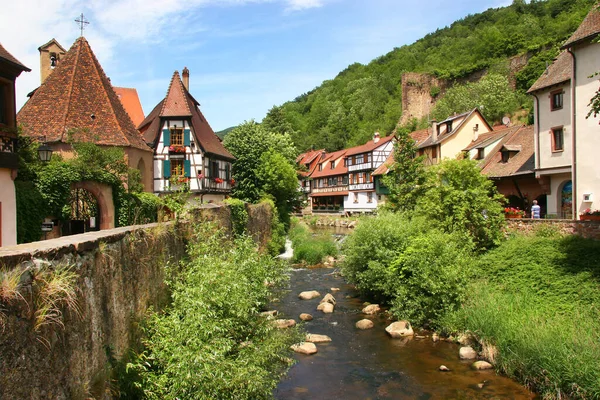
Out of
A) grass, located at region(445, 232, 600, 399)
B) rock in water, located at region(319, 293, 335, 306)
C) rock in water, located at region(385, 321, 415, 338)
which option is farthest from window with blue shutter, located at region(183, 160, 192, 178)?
grass, located at region(445, 232, 600, 399)

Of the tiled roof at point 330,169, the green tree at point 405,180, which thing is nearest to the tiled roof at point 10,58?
the green tree at point 405,180

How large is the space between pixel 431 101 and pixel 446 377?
232 feet

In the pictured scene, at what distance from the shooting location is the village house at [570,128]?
20.2 meters

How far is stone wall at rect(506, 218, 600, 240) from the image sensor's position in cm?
1814

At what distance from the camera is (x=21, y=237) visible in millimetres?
14164

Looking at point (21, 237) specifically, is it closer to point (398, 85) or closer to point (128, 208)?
point (128, 208)

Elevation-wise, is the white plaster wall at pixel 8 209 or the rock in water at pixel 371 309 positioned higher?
the white plaster wall at pixel 8 209

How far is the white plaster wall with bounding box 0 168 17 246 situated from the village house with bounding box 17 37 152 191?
743 centimetres

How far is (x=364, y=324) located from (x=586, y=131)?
13.0 meters

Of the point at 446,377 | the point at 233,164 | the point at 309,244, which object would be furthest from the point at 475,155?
the point at 446,377

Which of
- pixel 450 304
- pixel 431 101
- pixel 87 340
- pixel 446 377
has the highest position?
pixel 431 101

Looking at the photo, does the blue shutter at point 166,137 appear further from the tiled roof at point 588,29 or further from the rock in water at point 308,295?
the tiled roof at point 588,29

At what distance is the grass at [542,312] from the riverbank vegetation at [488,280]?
0.03 m

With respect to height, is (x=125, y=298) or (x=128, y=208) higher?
(x=128, y=208)
